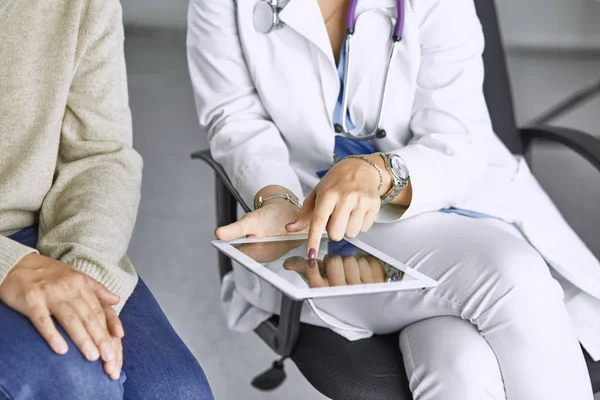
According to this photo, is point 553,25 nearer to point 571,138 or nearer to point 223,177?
point 571,138

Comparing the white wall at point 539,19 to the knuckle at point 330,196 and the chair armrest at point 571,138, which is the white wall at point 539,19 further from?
the knuckle at point 330,196

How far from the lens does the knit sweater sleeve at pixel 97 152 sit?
3.70ft

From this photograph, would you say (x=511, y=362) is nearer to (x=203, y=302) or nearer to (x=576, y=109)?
(x=203, y=302)

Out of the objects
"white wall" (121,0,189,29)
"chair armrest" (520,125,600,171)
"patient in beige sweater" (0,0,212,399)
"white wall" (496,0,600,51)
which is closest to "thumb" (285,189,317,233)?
"patient in beige sweater" (0,0,212,399)

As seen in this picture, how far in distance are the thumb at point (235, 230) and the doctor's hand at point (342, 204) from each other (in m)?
0.06

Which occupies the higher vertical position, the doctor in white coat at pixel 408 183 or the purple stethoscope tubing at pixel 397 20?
the purple stethoscope tubing at pixel 397 20

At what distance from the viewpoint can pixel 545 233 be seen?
4.49 feet

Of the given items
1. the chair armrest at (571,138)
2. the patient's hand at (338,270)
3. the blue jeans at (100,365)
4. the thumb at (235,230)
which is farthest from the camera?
the chair armrest at (571,138)

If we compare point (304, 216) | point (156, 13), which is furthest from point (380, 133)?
point (156, 13)

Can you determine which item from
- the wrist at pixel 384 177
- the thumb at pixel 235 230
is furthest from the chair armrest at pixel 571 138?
the thumb at pixel 235 230

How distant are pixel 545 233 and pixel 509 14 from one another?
418cm

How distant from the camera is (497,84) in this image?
1.89 meters

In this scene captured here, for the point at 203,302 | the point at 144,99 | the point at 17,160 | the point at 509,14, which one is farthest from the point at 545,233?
the point at 509,14

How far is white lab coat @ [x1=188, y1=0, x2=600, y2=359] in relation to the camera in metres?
1.36
